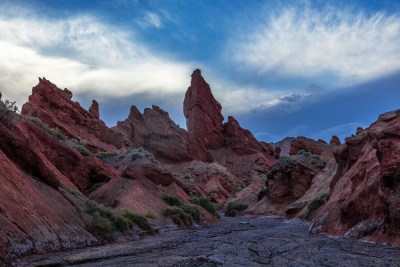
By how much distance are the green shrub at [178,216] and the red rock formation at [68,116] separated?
1544 inches

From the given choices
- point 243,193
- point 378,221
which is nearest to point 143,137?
point 243,193

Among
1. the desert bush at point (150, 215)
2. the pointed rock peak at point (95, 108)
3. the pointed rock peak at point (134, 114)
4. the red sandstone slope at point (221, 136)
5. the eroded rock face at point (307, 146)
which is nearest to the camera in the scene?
the desert bush at point (150, 215)

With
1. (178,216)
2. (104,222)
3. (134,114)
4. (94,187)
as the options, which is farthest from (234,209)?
(134,114)

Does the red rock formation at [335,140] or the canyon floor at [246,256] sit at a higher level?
the red rock formation at [335,140]

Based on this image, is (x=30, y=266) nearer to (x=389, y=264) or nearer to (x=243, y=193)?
(x=389, y=264)

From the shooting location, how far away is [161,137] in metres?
121

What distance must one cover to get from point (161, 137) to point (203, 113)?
2703 cm

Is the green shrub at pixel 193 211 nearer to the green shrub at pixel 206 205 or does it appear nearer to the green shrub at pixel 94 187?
the green shrub at pixel 94 187

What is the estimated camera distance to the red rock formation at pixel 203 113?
141 metres

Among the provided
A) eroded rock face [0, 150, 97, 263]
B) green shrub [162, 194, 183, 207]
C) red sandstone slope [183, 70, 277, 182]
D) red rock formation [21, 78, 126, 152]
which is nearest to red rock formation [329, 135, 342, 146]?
red sandstone slope [183, 70, 277, 182]

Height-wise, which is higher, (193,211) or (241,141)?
(241,141)

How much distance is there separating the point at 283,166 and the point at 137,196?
109ft

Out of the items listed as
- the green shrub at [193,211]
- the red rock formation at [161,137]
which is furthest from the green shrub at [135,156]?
the red rock formation at [161,137]

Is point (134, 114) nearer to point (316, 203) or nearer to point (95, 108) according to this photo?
point (95, 108)
